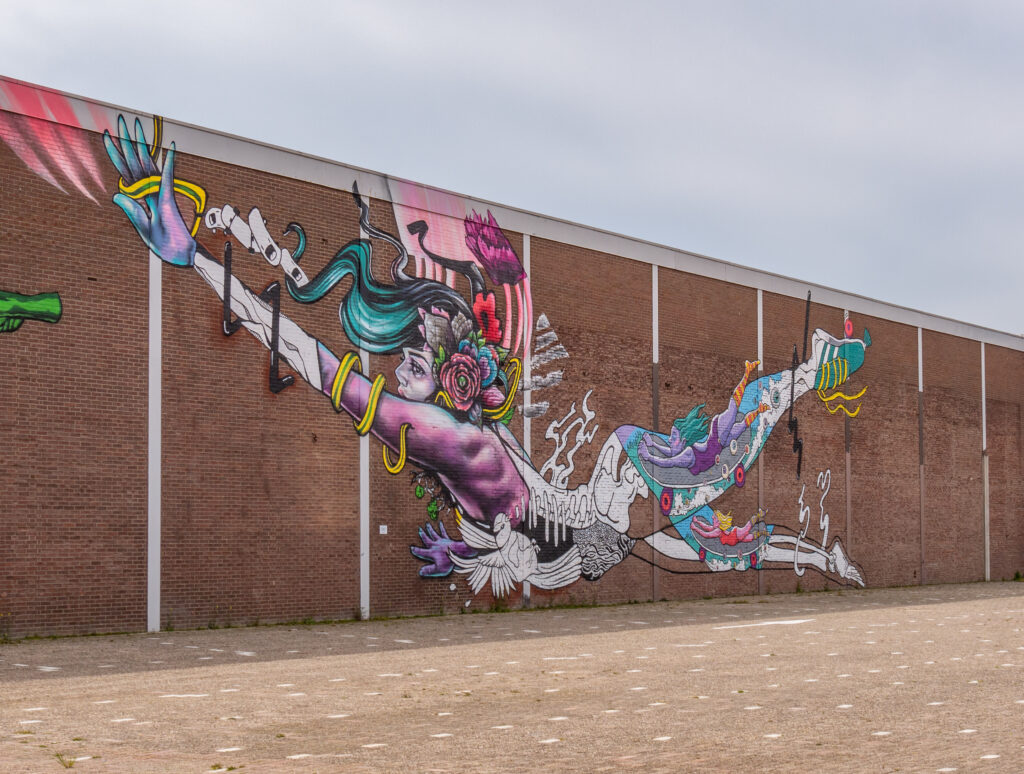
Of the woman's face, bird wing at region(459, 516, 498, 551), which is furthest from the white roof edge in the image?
bird wing at region(459, 516, 498, 551)

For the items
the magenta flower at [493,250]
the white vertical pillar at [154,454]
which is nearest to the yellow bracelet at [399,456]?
the magenta flower at [493,250]

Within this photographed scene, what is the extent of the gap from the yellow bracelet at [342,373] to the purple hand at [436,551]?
2783 mm

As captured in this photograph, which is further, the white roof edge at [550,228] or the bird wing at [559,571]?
the bird wing at [559,571]

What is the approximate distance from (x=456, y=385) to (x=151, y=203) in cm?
640

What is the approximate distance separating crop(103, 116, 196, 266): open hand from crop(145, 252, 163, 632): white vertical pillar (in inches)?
12.1

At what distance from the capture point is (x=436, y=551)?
848 inches

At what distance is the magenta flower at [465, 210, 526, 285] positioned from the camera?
22.8 metres

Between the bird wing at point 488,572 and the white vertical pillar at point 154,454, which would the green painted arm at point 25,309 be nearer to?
the white vertical pillar at point 154,454

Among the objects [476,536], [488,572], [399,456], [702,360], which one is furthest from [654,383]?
[399,456]

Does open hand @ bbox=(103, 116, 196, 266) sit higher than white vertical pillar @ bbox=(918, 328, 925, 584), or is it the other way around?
open hand @ bbox=(103, 116, 196, 266)

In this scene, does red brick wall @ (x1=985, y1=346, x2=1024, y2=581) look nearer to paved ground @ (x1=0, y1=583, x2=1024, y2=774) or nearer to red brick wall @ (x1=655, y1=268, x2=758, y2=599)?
red brick wall @ (x1=655, y1=268, x2=758, y2=599)

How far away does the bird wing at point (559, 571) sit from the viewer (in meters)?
23.5

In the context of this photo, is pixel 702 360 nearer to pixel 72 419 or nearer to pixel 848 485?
pixel 848 485

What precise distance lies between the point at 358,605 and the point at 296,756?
1224 cm
